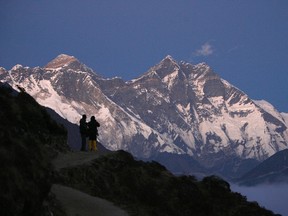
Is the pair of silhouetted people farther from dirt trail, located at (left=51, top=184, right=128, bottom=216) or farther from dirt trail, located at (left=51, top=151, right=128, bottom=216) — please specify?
dirt trail, located at (left=51, top=184, right=128, bottom=216)

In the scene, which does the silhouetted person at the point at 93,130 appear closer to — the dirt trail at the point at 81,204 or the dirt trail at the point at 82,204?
the dirt trail at the point at 81,204

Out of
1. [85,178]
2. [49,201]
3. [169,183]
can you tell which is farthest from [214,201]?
[49,201]

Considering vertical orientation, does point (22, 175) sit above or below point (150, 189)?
below

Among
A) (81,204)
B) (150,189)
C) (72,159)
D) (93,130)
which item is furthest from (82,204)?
(93,130)

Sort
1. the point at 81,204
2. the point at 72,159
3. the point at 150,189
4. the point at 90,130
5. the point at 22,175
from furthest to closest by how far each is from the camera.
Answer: the point at 90,130 → the point at 72,159 → the point at 150,189 → the point at 81,204 → the point at 22,175

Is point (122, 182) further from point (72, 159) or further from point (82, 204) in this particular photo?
point (82, 204)

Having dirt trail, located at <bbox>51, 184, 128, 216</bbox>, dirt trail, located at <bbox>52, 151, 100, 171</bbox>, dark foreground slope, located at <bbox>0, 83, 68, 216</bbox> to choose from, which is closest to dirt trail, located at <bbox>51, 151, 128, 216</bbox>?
dirt trail, located at <bbox>51, 184, 128, 216</bbox>

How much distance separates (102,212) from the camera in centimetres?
2538

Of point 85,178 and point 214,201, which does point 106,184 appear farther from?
point 214,201

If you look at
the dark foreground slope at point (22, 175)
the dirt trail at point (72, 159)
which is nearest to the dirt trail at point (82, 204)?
the dirt trail at point (72, 159)

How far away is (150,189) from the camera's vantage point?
31.4m

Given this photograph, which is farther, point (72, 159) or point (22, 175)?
point (72, 159)

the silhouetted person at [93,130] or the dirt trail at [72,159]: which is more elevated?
the silhouetted person at [93,130]

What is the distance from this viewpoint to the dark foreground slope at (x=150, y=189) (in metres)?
29.7
